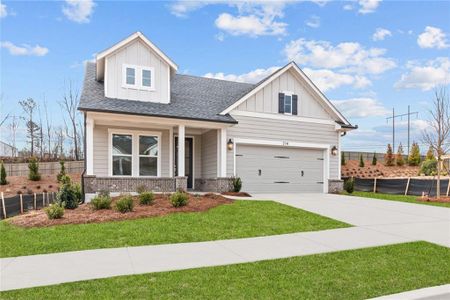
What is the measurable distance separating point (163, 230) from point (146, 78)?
8389 millimetres

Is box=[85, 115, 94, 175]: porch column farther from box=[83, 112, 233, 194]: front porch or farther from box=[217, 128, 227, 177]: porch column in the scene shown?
box=[217, 128, 227, 177]: porch column

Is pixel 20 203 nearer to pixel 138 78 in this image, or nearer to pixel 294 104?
pixel 138 78

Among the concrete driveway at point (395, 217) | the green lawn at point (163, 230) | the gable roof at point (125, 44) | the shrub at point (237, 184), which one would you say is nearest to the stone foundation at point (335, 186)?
the concrete driveway at point (395, 217)

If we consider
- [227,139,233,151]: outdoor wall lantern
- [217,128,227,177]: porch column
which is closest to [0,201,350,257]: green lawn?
[217,128,227,177]: porch column

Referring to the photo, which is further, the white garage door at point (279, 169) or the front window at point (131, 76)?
the white garage door at point (279, 169)

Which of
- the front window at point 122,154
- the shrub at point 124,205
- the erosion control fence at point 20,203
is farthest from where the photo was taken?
the front window at point 122,154

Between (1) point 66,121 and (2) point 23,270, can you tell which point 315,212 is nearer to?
(2) point 23,270

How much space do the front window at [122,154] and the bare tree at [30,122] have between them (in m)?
22.7

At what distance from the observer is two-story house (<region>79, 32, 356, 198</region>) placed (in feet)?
44.4

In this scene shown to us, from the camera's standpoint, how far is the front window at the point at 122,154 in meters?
14.1

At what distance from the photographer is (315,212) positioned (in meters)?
10.2

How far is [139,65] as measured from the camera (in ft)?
46.3

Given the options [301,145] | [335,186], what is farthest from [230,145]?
[335,186]

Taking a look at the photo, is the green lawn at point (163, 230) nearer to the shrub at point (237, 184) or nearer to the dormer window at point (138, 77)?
the shrub at point (237, 184)
